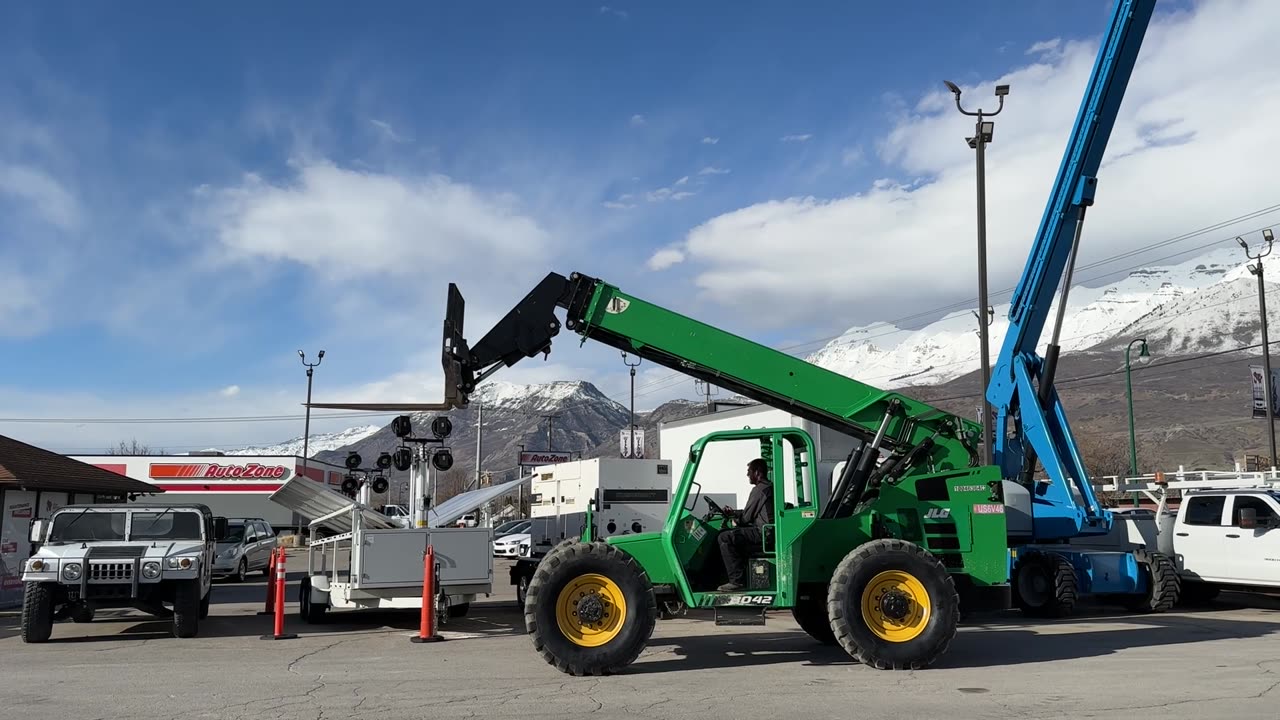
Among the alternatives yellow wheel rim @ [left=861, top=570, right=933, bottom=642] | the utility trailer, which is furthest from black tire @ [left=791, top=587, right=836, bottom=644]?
the utility trailer

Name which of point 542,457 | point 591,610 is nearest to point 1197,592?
point 591,610

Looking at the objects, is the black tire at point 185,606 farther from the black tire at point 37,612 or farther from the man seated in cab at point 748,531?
the man seated in cab at point 748,531

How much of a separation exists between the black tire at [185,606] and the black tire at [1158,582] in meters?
13.3

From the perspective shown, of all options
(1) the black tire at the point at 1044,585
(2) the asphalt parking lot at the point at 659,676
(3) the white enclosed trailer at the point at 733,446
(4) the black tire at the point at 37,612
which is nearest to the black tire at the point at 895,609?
(2) the asphalt parking lot at the point at 659,676

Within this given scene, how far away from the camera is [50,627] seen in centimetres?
1252

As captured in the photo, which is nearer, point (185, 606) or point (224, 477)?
point (185, 606)

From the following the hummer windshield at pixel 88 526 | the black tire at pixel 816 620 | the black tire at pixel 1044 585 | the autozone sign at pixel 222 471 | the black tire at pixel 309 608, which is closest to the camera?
the black tire at pixel 816 620

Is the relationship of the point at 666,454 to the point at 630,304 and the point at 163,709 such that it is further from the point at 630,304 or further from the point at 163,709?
the point at 163,709

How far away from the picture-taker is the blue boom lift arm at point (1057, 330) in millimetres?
13891

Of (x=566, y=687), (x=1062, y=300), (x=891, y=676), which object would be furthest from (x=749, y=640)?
(x=1062, y=300)

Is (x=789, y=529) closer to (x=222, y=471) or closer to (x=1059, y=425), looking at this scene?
(x=1059, y=425)

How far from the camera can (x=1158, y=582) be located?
588 inches

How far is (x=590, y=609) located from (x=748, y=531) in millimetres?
1757

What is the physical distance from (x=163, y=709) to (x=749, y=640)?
21.7 feet
